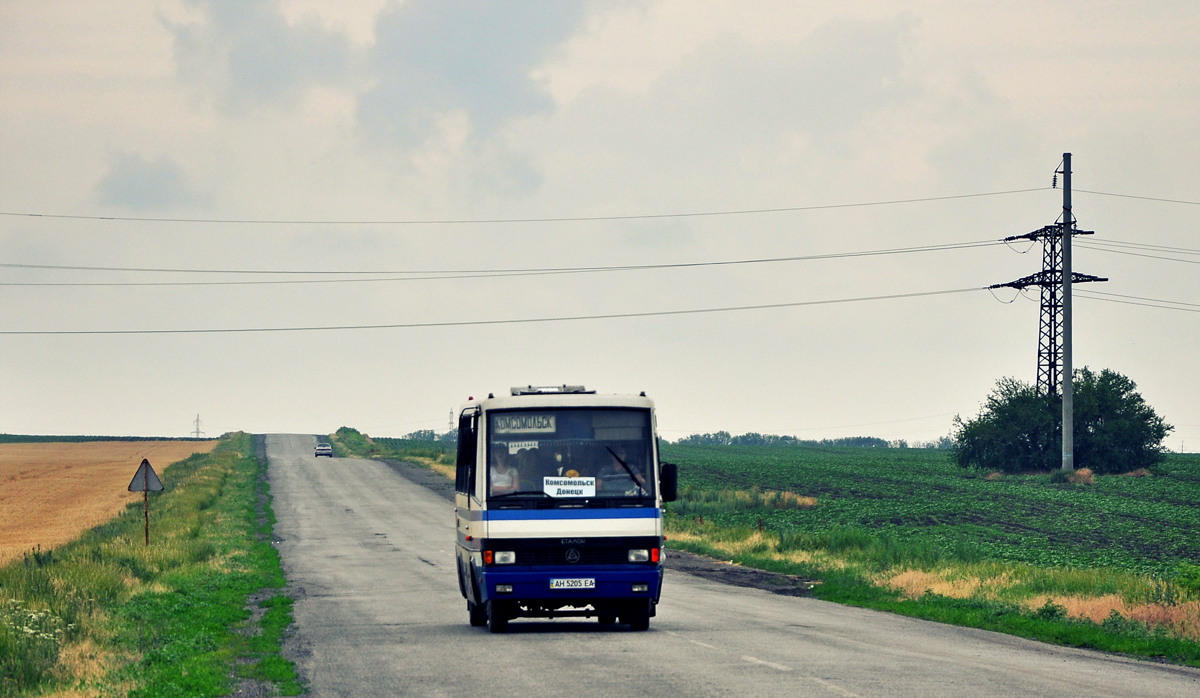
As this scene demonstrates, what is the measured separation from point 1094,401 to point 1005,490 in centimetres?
1734

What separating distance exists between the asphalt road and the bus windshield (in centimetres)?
195

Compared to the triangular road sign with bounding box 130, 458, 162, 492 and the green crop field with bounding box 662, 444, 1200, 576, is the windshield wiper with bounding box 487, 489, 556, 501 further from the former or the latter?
the triangular road sign with bounding box 130, 458, 162, 492

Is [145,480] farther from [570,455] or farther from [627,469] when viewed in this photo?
[627,469]

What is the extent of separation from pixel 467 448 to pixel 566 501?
2061mm

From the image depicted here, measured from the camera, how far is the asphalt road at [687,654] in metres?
12.0

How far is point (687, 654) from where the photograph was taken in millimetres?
14430

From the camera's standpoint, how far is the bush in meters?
75.9

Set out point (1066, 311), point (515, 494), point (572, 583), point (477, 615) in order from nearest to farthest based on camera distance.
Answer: point (572, 583)
point (515, 494)
point (477, 615)
point (1066, 311)

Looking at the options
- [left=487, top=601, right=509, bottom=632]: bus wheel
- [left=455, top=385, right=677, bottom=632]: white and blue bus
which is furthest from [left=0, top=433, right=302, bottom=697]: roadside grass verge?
[left=455, top=385, right=677, bottom=632]: white and blue bus

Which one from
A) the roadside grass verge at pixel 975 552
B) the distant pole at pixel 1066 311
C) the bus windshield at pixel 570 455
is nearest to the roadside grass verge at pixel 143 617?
the bus windshield at pixel 570 455

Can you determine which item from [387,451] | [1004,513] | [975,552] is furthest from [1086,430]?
[387,451]

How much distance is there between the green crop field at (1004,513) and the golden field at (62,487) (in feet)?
74.8

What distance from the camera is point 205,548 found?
32.6m

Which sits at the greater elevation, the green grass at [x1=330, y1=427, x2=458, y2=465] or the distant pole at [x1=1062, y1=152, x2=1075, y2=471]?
the distant pole at [x1=1062, y1=152, x2=1075, y2=471]
